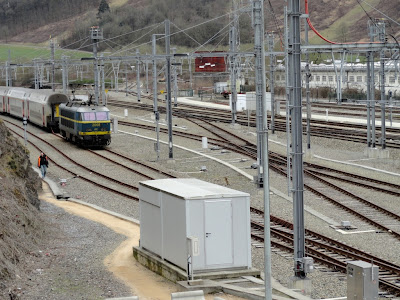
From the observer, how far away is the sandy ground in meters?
18.6

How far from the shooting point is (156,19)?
15150 centimetres

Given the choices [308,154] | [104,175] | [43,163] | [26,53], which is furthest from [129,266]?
[26,53]

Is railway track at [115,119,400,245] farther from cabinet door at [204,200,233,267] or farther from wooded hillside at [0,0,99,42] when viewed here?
wooded hillside at [0,0,99,42]

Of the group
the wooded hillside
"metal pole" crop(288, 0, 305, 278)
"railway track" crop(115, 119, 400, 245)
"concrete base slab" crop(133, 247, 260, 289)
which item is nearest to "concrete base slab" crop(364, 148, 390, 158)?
"railway track" crop(115, 119, 400, 245)

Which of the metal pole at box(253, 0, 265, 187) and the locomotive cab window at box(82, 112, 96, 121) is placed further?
the locomotive cab window at box(82, 112, 96, 121)

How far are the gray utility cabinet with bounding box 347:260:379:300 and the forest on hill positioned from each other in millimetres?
94261

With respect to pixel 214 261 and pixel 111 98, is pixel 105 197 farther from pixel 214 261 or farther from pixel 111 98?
pixel 111 98

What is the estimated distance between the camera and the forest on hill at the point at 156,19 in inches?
5123

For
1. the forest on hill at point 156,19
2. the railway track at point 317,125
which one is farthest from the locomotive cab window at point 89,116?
the forest on hill at point 156,19

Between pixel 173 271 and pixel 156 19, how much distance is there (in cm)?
13488

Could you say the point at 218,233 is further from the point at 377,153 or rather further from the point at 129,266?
the point at 377,153

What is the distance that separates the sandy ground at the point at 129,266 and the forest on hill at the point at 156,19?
8381 cm

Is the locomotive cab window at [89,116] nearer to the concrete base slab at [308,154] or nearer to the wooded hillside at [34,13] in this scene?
the concrete base slab at [308,154]

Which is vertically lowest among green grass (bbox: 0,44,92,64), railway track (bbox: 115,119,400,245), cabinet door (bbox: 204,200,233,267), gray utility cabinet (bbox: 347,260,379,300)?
railway track (bbox: 115,119,400,245)
